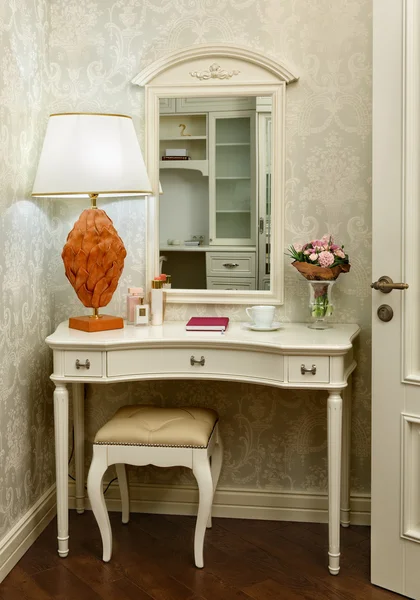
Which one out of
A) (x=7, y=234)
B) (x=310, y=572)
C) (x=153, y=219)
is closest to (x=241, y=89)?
(x=153, y=219)

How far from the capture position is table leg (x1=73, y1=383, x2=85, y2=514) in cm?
298

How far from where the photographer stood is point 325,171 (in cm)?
282

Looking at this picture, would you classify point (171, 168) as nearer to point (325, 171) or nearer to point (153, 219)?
point (153, 219)

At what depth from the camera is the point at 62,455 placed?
8.37 ft

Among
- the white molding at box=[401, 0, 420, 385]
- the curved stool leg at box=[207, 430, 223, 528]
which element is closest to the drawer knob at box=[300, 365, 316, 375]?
the white molding at box=[401, 0, 420, 385]

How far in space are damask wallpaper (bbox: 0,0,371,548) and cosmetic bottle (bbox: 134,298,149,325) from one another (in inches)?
8.4

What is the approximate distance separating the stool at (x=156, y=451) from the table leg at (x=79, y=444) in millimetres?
459

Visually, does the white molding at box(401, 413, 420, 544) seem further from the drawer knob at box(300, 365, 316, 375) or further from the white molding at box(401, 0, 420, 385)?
the drawer knob at box(300, 365, 316, 375)

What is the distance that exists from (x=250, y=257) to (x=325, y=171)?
439 millimetres

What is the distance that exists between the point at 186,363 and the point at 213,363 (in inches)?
3.7

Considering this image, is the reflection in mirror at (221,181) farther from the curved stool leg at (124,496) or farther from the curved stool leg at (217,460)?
the curved stool leg at (124,496)

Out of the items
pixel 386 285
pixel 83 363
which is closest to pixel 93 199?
pixel 83 363

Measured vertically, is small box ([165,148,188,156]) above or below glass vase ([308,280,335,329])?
above

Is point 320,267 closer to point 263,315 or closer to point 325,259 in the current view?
point 325,259
